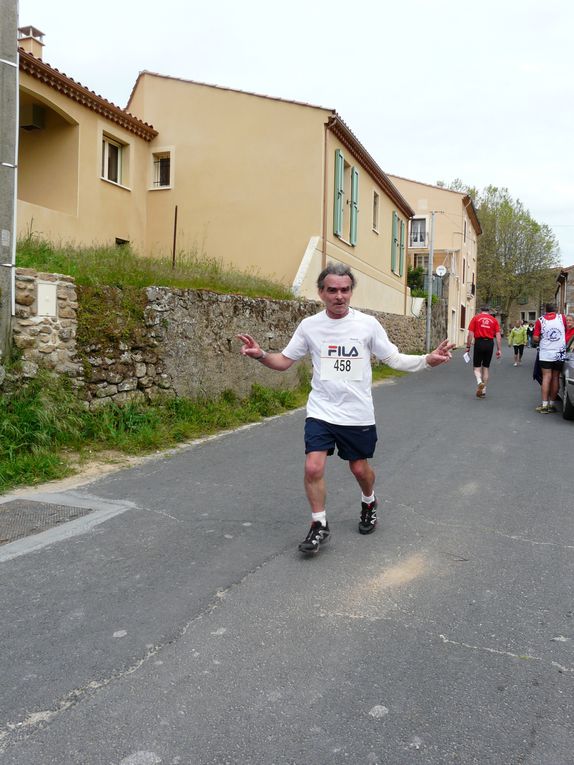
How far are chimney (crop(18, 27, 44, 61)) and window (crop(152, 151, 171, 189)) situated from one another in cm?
410

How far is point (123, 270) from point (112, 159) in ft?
28.7

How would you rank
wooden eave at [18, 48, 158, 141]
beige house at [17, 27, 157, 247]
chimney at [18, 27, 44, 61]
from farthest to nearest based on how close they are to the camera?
chimney at [18, 27, 44, 61] → beige house at [17, 27, 157, 247] → wooden eave at [18, 48, 158, 141]

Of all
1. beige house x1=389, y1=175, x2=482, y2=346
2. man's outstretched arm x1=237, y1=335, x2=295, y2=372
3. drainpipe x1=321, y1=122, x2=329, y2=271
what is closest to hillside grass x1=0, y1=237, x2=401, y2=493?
man's outstretched arm x1=237, y1=335, x2=295, y2=372

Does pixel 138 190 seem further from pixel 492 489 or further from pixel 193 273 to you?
pixel 492 489

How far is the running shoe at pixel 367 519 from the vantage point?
4559 mm

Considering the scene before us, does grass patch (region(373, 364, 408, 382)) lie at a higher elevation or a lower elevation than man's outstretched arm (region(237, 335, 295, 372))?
lower

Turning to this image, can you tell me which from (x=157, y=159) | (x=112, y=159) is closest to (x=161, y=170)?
(x=157, y=159)

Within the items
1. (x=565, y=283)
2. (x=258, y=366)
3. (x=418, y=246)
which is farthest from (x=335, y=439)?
(x=565, y=283)

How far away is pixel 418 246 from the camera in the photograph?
38.0 m

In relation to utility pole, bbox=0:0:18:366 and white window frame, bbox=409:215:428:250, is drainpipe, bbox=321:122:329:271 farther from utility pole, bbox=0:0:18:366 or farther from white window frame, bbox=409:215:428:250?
white window frame, bbox=409:215:428:250

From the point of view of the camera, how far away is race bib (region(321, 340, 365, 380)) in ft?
14.0

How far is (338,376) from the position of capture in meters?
4.26

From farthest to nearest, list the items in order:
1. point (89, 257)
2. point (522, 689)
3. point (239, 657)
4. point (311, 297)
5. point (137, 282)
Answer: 1. point (311, 297)
2. point (89, 257)
3. point (137, 282)
4. point (239, 657)
5. point (522, 689)

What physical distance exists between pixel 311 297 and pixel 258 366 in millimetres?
4861
